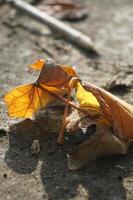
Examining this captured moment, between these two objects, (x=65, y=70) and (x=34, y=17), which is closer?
(x=65, y=70)

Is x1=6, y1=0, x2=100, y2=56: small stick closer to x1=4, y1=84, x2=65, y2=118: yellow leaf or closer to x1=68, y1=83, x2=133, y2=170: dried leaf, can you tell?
x1=4, y1=84, x2=65, y2=118: yellow leaf

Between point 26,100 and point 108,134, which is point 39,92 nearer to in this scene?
point 26,100

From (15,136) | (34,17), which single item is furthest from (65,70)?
(34,17)

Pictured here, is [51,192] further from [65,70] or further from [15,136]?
[65,70]

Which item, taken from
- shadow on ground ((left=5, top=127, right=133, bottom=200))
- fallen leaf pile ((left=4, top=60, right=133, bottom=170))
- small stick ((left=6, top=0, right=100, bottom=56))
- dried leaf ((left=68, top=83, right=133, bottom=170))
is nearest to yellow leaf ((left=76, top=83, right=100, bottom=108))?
fallen leaf pile ((left=4, top=60, right=133, bottom=170))

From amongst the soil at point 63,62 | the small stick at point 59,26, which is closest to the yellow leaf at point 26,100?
the soil at point 63,62

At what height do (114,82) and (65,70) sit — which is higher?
(65,70)

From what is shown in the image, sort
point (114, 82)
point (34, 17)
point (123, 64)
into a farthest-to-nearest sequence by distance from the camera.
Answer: point (34, 17), point (123, 64), point (114, 82)
